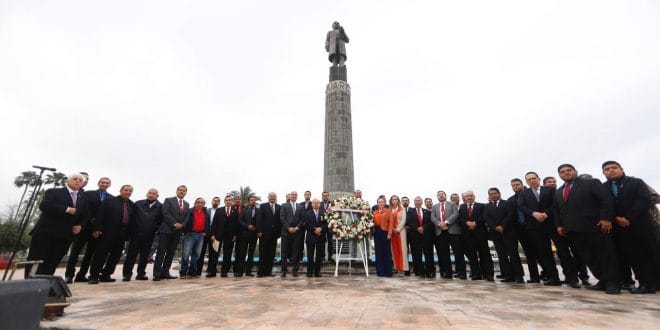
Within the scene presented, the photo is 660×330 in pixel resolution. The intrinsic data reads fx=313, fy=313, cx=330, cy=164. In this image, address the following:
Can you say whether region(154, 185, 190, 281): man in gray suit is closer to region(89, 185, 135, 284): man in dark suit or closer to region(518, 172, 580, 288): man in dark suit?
region(89, 185, 135, 284): man in dark suit

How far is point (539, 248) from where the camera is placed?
Result: 5.85 metres

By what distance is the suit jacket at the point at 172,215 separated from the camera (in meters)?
6.82

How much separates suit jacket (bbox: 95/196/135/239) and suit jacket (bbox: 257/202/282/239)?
2846 millimetres

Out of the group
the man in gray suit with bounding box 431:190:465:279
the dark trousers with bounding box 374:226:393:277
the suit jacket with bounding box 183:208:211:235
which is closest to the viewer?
the suit jacket with bounding box 183:208:211:235

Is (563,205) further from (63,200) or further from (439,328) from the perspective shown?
(63,200)

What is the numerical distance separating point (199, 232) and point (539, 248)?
281 inches

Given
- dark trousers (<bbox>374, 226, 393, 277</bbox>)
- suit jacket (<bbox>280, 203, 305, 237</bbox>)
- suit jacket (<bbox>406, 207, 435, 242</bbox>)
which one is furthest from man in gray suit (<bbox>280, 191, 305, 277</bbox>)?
suit jacket (<bbox>406, 207, 435, 242</bbox>)

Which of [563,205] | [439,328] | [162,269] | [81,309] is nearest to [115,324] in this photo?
[81,309]

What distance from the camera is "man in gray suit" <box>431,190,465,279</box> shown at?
287 inches

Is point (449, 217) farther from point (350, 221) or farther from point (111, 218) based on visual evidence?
point (111, 218)

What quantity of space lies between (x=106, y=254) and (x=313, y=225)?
4.23m

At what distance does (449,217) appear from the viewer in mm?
7422

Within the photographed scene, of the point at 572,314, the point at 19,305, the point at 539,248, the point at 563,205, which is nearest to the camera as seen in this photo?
the point at 19,305

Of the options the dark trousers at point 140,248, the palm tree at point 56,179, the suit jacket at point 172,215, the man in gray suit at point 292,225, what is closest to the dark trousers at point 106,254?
the dark trousers at point 140,248
